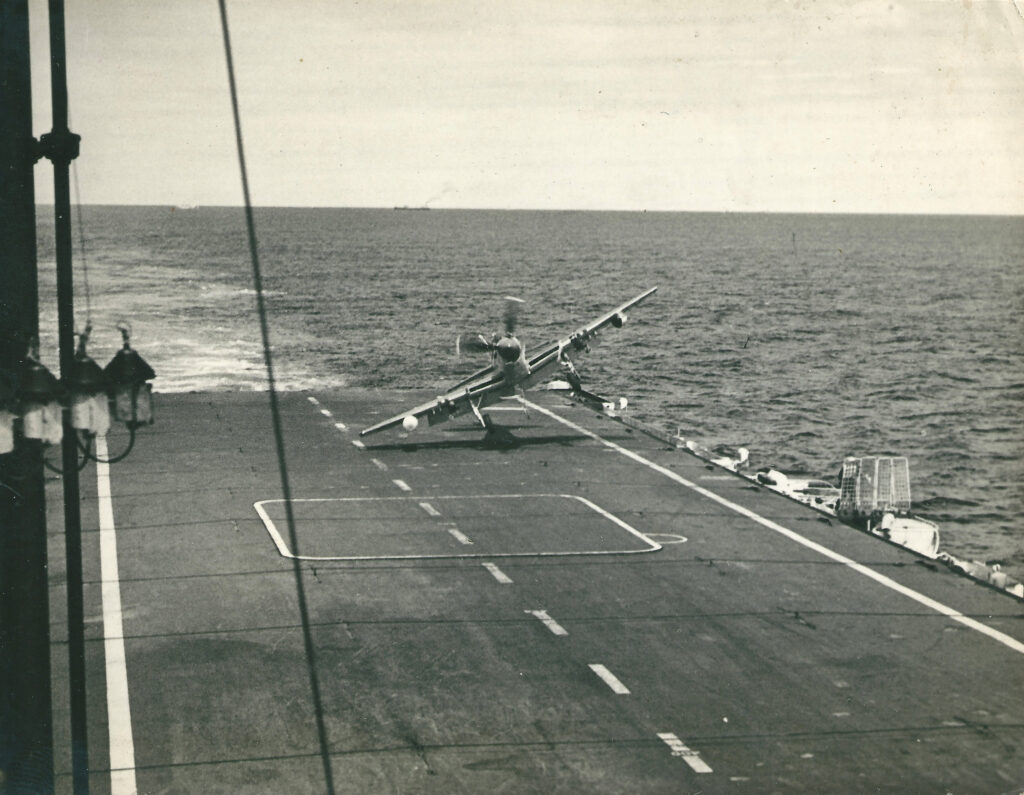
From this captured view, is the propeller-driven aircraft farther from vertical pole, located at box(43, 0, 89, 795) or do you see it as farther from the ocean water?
vertical pole, located at box(43, 0, 89, 795)

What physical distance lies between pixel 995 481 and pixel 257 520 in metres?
42.0

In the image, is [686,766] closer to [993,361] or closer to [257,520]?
[257,520]

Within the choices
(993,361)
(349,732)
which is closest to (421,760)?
(349,732)

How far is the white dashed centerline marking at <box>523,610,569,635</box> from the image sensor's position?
2432 cm

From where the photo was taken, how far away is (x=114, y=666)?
22.1 meters

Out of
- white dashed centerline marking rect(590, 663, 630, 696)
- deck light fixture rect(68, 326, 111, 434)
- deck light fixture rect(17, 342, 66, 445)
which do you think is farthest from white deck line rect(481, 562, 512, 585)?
deck light fixture rect(17, 342, 66, 445)

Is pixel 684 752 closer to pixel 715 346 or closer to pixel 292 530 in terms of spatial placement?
pixel 292 530

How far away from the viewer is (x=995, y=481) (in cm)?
6041

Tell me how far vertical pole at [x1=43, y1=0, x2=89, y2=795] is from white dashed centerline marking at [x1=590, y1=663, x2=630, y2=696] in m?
12.7

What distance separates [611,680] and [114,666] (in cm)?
938

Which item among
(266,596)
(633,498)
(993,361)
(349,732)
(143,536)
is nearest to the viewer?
(349,732)

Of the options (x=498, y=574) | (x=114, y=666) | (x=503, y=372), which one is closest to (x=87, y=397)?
(x=114, y=666)

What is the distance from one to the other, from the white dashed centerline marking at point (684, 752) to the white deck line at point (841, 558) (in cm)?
854

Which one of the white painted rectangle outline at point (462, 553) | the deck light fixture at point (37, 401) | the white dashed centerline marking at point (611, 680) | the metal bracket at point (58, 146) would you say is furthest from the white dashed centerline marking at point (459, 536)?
the metal bracket at point (58, 146)
